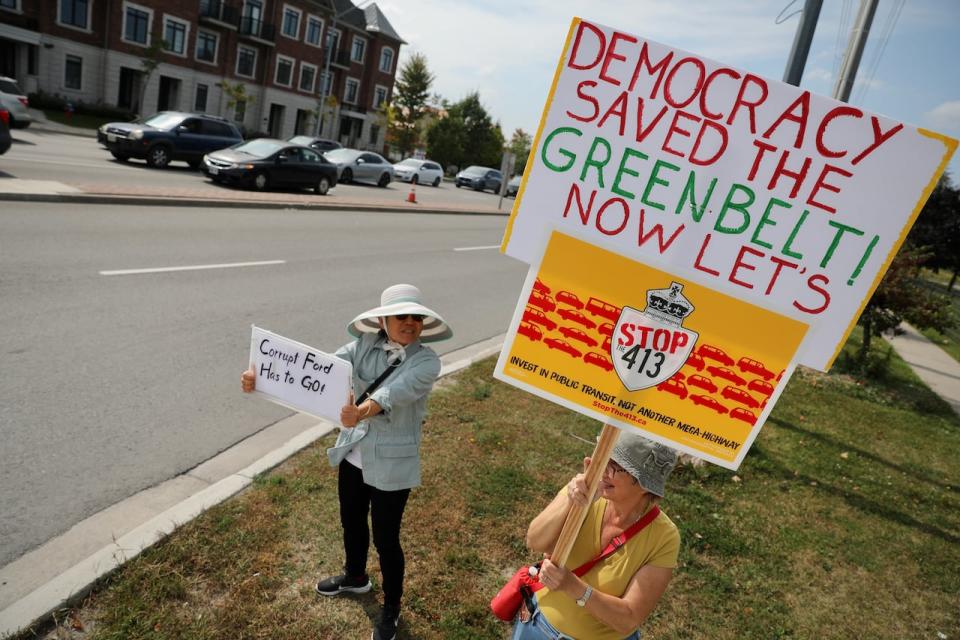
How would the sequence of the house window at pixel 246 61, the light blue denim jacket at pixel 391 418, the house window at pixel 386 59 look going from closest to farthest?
the light blue denim jacket at pixel 391 418 < the house window at pixel 246 61 < the house window at pixel 386 59

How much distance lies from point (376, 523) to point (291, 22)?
1878 inches

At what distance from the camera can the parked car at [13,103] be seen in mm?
19062

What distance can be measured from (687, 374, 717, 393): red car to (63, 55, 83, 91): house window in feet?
134

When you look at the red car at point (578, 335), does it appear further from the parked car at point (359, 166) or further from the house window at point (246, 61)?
the house window at point (246, 61)

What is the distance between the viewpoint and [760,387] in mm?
2031

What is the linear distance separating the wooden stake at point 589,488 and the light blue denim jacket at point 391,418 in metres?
0.93

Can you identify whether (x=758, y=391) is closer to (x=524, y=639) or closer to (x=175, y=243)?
(x=524, y=639)

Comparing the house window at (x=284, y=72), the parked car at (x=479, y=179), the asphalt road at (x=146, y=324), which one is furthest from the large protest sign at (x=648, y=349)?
the house window at (x=284, y=72)

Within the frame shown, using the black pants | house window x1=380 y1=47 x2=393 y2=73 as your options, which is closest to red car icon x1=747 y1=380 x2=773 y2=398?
the black pants

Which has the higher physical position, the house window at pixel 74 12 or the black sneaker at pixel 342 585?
the house window at pixel 74 12

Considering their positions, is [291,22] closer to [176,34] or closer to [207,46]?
[207,46]

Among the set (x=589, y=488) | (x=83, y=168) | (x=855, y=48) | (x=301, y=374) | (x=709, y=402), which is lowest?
(x=83, y=168)

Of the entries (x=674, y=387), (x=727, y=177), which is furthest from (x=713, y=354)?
(x=727, y=177)

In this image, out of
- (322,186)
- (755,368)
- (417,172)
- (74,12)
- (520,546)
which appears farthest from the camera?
(417,172)
